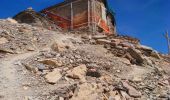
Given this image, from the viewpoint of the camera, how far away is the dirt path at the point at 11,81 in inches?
474

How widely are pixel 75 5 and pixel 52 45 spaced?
1387 centimetres

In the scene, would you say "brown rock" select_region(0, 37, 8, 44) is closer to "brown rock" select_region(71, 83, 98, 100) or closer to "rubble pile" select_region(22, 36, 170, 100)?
"rubble pile" select_region(22, 36, 170, 100)

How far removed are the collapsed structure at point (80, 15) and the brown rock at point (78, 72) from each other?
14.6m

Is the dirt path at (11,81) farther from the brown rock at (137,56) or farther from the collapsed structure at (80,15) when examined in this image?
the collapsed structure at (80,15)

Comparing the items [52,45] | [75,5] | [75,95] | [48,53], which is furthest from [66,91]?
[75,5]

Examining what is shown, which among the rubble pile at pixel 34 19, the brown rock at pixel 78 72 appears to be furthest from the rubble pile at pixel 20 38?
the rubble pile at pixel 34 19

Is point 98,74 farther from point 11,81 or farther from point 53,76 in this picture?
point 11,81

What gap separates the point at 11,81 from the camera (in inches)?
524

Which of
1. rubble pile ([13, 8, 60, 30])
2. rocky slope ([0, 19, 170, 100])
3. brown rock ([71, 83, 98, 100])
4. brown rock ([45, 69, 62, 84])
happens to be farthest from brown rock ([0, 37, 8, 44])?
rubble pile ([13, 8, 60, 30])

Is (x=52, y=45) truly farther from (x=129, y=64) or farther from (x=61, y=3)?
(x=61, y=3)

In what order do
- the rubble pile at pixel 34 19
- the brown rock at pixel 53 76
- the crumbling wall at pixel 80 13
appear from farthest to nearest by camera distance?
the crumbling wall at pixel 80 13
the rubble pile at pixel 34 19
the brown rock at pixel 53 76

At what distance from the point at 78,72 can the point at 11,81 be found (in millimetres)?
3334

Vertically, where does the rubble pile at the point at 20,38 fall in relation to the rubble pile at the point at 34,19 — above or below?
below

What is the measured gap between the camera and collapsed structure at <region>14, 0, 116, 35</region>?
1199 inches
